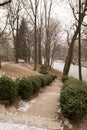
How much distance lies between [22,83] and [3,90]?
127 cm

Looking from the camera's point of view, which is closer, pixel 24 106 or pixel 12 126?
pixel 12 126

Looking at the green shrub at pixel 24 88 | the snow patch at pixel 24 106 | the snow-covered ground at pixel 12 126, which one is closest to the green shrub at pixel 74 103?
the snow-covered ground at pixel 12 126

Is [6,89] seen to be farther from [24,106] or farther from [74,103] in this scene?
[74,103]

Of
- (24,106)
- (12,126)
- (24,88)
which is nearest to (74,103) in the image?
(12,126)

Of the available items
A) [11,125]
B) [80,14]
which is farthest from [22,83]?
[80,14]

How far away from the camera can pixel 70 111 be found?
534cm

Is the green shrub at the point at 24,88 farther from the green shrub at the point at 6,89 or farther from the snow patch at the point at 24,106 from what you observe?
the green shrub at the point at 6,89

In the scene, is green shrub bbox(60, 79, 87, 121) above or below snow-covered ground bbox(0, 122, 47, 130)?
above

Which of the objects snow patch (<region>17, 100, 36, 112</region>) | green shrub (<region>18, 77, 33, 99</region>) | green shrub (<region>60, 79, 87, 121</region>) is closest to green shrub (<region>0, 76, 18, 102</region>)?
snow patch (<region>17, 100, 36, 112</region>)

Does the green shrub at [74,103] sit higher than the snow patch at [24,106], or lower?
higher

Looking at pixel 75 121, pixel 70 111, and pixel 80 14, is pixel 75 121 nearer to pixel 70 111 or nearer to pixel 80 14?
pixel 70 111

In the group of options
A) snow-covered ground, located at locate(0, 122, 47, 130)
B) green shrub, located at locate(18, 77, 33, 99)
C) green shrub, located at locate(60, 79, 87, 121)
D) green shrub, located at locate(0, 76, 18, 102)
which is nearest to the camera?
snow-covered ground, located at locate(0, 122, 47, 130)

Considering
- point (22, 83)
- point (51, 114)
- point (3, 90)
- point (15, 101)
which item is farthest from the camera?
point (22, 83)

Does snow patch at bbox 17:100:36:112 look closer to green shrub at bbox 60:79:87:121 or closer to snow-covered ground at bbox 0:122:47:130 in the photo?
green shrub at bbox 60:79:87:121
